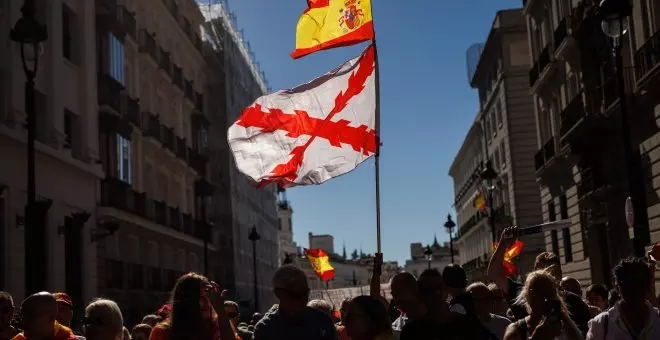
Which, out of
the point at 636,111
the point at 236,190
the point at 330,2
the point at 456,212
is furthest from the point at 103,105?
the point at 456,212

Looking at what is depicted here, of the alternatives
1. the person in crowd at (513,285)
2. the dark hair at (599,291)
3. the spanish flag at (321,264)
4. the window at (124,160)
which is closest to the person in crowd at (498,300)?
the person in crowd at (513,285)

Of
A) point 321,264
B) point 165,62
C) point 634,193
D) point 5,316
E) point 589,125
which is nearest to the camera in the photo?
point 5,316

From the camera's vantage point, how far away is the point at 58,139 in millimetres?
23375

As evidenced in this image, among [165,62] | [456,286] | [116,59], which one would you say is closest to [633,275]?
[456,286]

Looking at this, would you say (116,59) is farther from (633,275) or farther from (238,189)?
(238,189)

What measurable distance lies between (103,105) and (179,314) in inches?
952

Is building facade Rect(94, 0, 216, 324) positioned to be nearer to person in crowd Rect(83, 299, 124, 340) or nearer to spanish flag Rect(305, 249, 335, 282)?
spanish flag Rect(305, 249, 335, 282)

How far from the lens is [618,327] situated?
6074 mm

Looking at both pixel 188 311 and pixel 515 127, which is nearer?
pixel 188 311

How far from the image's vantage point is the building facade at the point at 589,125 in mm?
21672

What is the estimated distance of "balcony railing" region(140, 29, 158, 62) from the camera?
34.8m

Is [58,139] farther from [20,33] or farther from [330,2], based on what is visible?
[330,2]

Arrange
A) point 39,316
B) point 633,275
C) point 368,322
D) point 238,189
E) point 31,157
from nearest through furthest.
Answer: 1. point 368,322
2. point 39,316
3. point 633,275
4. point 31,157
5. point 238,189

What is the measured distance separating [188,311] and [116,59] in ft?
86.0
